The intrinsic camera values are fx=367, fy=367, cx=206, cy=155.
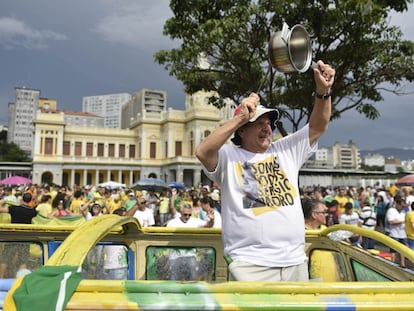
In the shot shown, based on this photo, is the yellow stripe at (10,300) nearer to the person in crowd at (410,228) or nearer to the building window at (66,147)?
the person in crowd at (410,228)

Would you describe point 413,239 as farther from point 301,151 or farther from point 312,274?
point 301,151

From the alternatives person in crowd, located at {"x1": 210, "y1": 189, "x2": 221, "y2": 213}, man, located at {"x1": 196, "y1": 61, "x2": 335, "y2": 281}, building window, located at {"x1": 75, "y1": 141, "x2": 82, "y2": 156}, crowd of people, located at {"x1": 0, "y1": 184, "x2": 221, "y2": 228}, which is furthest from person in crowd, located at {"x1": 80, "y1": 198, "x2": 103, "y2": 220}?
building window, located at {"x1": 75, "y1": 141, "x2": 82, "y2": 156}

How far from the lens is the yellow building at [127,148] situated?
195 ft

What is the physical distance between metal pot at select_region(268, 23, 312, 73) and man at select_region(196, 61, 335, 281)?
0.36 feet

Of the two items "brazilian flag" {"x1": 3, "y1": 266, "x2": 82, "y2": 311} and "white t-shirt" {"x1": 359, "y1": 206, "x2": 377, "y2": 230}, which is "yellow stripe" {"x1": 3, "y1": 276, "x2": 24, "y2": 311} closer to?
"brazilian flag" {"x1": 3, "y1": 266, "x2": 82, "y2": 311}

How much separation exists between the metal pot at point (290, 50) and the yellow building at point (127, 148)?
5631 cm

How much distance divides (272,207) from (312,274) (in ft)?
3.85

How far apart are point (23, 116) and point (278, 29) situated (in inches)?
5223

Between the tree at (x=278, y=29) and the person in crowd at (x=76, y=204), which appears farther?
the person in crowd at (x=76, y=204)

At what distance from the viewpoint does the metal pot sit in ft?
6.45

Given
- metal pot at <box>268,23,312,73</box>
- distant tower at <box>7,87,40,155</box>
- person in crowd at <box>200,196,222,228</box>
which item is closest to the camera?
metal pot at <box>268,23,312,73</box>

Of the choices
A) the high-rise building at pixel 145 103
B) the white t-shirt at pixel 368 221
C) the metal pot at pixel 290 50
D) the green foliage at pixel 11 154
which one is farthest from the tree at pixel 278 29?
the high-rise building at pixel 145 103

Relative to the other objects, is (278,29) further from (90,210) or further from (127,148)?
(127,148)

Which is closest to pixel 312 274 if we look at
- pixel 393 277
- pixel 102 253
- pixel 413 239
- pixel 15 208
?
pixel 393 277
